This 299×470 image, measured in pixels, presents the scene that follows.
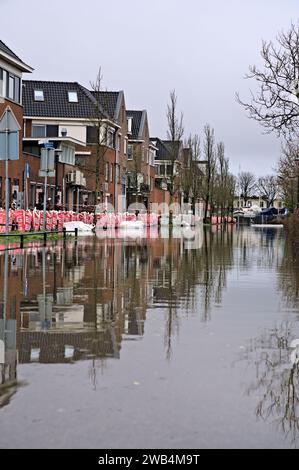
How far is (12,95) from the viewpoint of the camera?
137 feet

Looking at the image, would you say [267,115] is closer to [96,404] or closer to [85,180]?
[96,404]

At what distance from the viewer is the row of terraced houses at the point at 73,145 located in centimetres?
4212

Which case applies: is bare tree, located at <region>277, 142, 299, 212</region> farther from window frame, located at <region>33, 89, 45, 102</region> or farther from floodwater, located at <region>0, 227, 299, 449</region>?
floodwater, located at <region>0, 227, 299, 449</region>

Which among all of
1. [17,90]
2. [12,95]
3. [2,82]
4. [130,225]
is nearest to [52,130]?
[130,225]

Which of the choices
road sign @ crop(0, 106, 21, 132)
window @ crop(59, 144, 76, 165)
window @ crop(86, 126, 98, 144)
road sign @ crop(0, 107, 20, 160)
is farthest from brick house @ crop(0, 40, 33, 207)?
window @ crop(86, 126, 98, 144)

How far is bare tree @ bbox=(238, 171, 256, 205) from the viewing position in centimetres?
17462

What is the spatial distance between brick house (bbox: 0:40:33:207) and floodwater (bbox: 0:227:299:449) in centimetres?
2728

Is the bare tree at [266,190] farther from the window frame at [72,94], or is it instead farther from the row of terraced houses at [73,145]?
the window frame at [72,94]

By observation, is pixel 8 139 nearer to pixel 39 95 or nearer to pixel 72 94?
pixel 39 95

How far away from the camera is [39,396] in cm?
559

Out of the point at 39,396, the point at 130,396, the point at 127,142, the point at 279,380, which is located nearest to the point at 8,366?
the point at 39,396

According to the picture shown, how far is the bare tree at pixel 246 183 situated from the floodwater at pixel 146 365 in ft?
533

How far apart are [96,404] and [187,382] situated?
3.38 ft

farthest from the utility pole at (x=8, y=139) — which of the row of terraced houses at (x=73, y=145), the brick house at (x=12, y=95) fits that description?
the brick house at (x=12, y=95)
